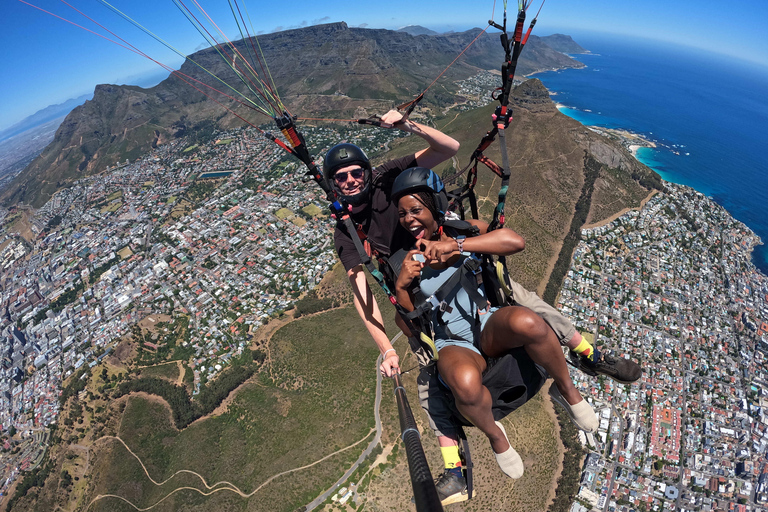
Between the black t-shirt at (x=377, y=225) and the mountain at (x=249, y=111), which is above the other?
the mountain at (x=249, y=111)

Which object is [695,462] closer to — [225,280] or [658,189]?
[658,189]

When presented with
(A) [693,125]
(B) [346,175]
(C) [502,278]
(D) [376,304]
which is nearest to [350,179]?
(B) [346,175]

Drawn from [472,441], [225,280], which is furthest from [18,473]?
[472,441]

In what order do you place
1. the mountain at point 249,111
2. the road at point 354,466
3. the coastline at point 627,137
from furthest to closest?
1. the mountain at point 249,111
2. the coastline at point 627,137
3. the road at point 354,466

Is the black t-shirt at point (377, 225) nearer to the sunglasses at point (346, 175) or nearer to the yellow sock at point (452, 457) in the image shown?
the sunglasses at point (346, 175)

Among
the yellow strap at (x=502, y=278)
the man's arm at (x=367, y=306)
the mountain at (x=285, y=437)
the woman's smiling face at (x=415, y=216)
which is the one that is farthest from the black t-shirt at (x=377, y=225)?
the mountain at (x=285, y=437)

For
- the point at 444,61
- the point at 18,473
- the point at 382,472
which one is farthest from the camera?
the point at 444,61

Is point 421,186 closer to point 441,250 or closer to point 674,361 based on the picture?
point 441,250
